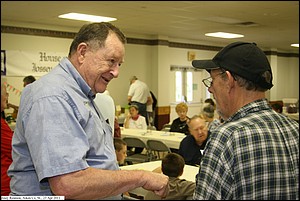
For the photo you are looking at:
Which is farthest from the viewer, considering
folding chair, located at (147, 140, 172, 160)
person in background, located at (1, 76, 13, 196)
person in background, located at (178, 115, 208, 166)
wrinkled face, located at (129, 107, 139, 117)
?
wrinkled face, located at (129, 107, 139, 117)

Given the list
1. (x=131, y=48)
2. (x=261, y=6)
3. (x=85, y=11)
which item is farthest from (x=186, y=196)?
(x=131, y=48)

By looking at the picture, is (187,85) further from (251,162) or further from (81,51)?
(251,162)

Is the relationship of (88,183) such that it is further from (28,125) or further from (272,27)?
(272,27)

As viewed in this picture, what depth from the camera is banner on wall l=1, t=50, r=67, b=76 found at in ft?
29.2

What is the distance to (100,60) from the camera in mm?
1518

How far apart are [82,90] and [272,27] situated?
8.96 metres

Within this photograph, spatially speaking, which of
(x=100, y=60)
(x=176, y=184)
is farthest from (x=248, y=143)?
(x=176, y=184)

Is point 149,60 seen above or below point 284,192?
above

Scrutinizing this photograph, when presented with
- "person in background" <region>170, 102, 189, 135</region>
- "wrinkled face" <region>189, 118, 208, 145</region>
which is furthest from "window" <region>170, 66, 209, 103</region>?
"wrinkled face" <region>189, 118, 208, 145</region>

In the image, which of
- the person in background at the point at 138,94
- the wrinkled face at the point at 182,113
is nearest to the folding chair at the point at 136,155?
the wrinkled face at the point at 182,113

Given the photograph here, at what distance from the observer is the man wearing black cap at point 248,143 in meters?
1.23

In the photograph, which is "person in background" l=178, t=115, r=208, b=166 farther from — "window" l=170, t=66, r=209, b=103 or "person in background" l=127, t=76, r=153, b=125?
"window" l=170, t=66, r=209, b=103

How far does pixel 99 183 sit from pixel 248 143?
0.50 m

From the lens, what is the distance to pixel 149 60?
39.2 ft
